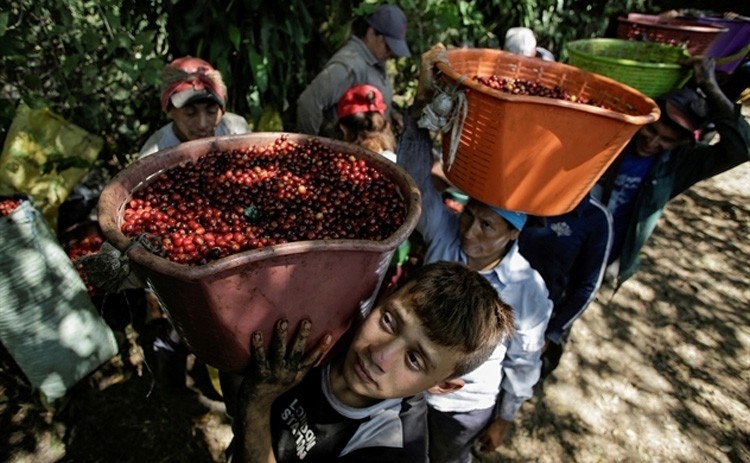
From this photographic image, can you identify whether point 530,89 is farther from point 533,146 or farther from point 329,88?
point 329,88

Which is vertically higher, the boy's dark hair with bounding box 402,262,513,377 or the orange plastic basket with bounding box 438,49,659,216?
the orange plastic basket with bounding box 438,49,659,216

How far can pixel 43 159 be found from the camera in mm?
3289

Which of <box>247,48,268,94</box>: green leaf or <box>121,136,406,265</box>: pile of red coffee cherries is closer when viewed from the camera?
<box>121,136,406,265</box>: pile of red coffee cherries

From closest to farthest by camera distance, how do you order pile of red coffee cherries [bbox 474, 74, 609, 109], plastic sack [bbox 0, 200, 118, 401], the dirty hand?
pile of red coffee cherries [bbox 474, 74, 609, 109] < plastic sack [bbox 0, 200, 118, 401] < the dirty hand

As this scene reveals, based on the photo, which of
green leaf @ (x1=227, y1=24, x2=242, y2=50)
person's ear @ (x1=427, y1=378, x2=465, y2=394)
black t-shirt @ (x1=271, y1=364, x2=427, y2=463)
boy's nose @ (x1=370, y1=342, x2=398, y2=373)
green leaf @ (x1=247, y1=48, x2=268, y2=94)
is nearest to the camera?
boy's nose @ (x1=370, y1=342, x2=398, y2=373)

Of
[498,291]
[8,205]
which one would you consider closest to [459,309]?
[498,291]

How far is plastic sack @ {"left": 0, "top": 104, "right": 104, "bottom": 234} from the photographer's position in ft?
10.4

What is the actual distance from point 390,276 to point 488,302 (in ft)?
4.38

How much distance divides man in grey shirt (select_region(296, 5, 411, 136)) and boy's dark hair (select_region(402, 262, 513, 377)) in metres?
2.51

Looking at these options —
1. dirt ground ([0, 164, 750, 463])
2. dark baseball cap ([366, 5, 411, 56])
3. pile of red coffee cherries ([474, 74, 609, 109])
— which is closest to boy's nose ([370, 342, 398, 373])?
pile of red coffee cherries ([474, 74, 609, 109])

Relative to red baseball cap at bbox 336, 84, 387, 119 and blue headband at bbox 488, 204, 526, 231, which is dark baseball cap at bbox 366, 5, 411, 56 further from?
blue headband at bbox 488, 204, 526, 231

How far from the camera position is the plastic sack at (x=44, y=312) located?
2.51 meters

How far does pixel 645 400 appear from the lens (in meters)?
3.70

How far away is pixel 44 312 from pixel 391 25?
3.47 meters
